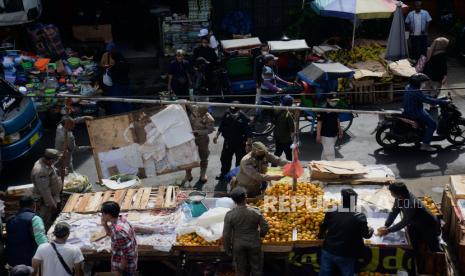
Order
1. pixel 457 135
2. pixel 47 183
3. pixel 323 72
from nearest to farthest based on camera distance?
pixel 47 183 < pixel 457 135 < pixel 323 72

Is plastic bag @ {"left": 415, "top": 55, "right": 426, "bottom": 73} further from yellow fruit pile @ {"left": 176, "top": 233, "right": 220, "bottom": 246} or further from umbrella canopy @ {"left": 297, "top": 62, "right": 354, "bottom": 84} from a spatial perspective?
yellow fruit pile @ {"left": 176, "top": 233, "right": 220, "bottom": 246}

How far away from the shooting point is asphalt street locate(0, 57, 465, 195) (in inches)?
527

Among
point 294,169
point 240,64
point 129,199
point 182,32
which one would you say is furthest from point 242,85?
point 294,169

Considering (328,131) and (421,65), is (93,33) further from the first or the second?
(328,131)

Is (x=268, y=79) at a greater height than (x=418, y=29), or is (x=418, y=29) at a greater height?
(x=418, y=29)

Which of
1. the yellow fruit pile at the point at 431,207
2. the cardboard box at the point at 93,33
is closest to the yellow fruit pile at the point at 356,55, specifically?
the cardboard box at the point at 93,33

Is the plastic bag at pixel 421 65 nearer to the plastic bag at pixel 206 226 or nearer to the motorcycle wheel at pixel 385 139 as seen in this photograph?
the motorcycle wheel at pixel 385 139

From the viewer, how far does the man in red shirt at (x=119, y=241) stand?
852 cm

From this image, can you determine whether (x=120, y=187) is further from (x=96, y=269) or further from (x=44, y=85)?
(x=44, y=85)

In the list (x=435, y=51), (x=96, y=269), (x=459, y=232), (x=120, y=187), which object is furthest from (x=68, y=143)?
(x=435, y=51)

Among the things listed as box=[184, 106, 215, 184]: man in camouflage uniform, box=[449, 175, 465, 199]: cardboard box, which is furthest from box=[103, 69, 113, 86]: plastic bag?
box=[449, 175, 465, 199]: cardboard box

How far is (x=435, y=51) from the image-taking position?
15656 mm

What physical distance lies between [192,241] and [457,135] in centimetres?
729

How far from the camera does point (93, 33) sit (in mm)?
19891
